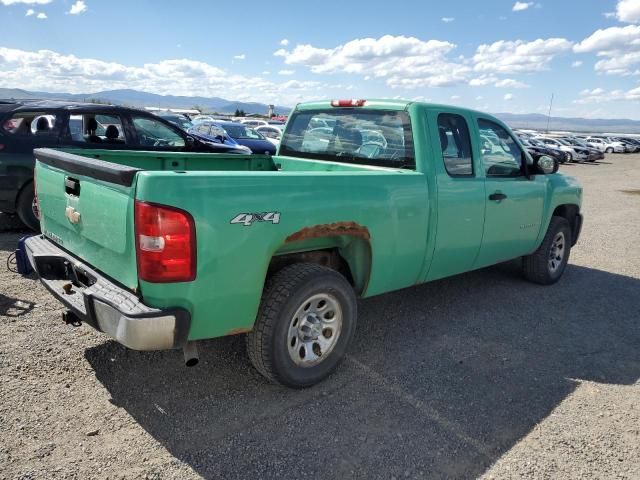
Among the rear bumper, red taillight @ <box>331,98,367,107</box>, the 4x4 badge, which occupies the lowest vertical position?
the rear bumper

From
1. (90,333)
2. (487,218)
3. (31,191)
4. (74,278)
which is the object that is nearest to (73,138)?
(31,191)

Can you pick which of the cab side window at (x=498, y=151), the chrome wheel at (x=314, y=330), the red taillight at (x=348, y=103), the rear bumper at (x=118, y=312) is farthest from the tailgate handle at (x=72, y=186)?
the cab side window at (x=498, y=151)

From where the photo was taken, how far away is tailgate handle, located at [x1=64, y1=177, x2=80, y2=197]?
10.3ft

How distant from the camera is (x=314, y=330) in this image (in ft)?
11.1

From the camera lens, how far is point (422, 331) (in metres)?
4.43

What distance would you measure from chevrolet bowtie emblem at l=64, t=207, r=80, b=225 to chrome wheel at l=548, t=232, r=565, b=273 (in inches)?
193

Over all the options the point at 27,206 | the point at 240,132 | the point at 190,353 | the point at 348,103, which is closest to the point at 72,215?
the point at 190,353

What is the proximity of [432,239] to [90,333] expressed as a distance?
2.74m

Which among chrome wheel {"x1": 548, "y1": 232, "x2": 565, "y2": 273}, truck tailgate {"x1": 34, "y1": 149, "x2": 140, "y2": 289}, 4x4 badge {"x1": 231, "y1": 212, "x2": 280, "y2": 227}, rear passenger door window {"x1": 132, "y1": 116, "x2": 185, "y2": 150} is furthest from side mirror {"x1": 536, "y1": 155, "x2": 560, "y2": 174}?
rear passenger door window {"x1": 132, "y1": 116, "x2": 185, "y2": 150}

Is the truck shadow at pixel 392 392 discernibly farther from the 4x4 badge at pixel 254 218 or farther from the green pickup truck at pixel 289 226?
the 4x4 badge at pixel 254 218

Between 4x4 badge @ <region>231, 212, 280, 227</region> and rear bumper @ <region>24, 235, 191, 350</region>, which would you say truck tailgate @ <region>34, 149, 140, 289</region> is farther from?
4x4 badge @ <region>231, 212, 280, 227</region>

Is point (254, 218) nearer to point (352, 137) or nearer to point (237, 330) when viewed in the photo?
point (237, 330)

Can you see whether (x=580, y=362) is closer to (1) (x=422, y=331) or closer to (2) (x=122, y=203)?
(1) (x=422, y=331)

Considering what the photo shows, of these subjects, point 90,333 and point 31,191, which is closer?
point 90,333
